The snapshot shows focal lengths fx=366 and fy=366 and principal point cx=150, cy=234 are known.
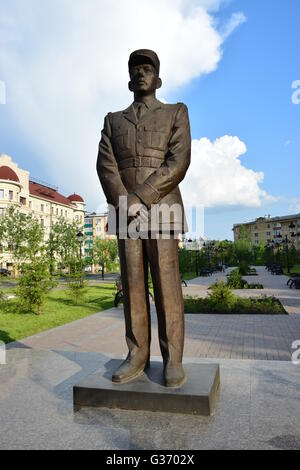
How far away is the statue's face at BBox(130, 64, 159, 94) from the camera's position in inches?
153

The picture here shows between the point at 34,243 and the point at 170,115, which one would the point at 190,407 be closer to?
the point at 170,115

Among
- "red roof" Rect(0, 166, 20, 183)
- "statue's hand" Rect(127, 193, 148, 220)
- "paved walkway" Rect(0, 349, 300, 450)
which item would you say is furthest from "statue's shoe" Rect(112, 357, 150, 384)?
"red roof" Rect(0, 166, 20, 183)

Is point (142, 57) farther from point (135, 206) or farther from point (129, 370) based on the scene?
point (129, 370)

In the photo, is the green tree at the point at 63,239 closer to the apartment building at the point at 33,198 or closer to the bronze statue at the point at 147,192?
the apartment building at the point at 33,198

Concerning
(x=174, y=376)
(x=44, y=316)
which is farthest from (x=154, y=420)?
(x=44, y=316)

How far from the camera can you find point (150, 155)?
376cm

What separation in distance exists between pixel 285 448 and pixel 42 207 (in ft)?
173

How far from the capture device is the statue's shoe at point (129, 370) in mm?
3514

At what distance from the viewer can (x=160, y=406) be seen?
3213 mm

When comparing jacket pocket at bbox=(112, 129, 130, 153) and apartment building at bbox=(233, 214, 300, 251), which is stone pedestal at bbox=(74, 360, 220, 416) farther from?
apartment building at bbox=(233, 214, 300, 251)

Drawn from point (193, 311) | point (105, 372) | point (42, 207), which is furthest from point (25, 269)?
point (42, 207)

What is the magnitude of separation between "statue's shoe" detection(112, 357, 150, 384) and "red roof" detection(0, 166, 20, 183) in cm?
4325

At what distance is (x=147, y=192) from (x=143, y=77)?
51.8 inches
